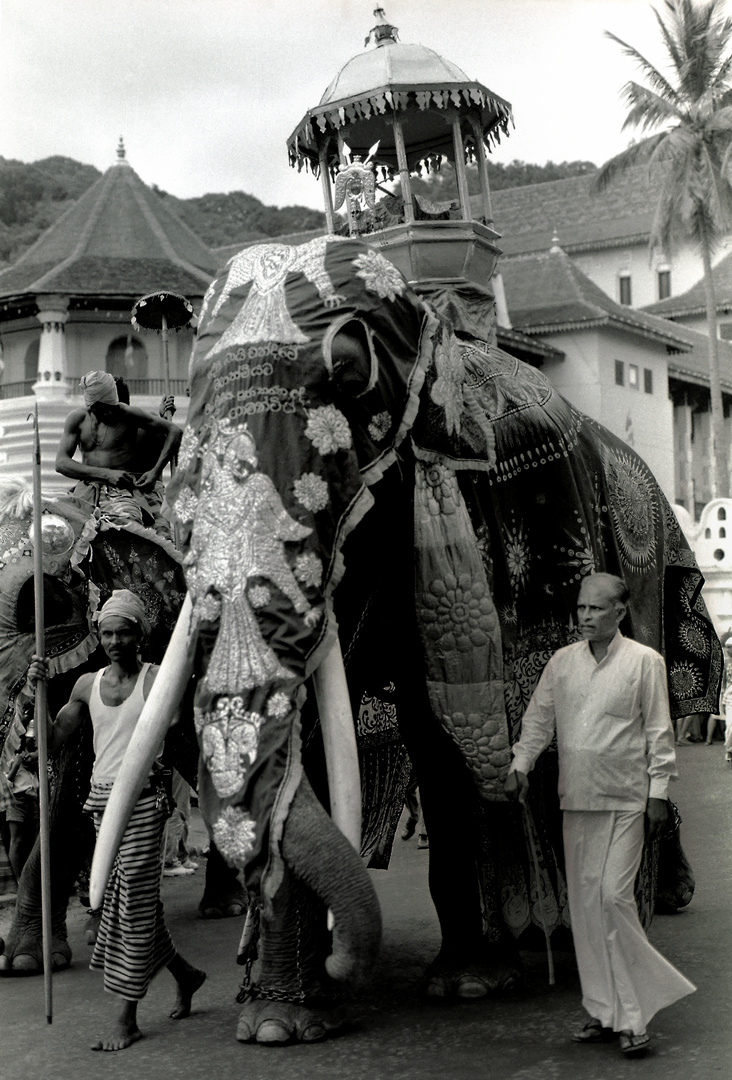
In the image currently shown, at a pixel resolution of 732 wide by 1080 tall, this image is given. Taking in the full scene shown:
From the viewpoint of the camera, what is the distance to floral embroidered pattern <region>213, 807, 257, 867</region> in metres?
4.03

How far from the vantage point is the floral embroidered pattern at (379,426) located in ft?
15.5

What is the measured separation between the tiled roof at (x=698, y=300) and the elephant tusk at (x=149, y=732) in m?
37.6

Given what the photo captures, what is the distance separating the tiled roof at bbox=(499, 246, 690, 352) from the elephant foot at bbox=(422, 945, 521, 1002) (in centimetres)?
2828

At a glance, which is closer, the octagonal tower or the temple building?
the octagonal tower

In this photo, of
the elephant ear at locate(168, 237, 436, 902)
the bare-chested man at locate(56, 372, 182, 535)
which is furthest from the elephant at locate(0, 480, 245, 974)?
the elephant ear at locate(168, 237, 436, 902)

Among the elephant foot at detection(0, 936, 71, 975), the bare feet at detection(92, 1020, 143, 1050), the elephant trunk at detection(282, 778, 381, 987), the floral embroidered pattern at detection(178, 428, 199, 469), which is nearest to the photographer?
the elephant trunk at detection(282, 778, 381, 987)

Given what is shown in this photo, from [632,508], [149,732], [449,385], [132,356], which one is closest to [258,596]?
[149,732]

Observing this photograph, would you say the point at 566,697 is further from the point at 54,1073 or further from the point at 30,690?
the point at 30,690

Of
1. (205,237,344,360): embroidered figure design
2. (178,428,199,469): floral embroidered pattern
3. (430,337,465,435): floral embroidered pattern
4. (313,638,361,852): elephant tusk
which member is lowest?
(313,638,361,852): elephant tusk

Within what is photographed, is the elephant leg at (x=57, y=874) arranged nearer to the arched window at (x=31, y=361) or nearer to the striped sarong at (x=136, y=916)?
the striped sarong at (x=136, y=916)

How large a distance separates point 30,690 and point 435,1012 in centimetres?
259

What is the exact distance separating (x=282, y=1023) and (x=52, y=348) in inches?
985

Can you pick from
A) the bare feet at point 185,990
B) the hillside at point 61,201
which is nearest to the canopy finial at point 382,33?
the hillside at point 61,201

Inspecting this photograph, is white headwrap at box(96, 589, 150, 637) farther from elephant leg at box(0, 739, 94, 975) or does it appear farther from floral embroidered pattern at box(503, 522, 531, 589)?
floral embroidered pattern at box(503, 522, 531, 589)
